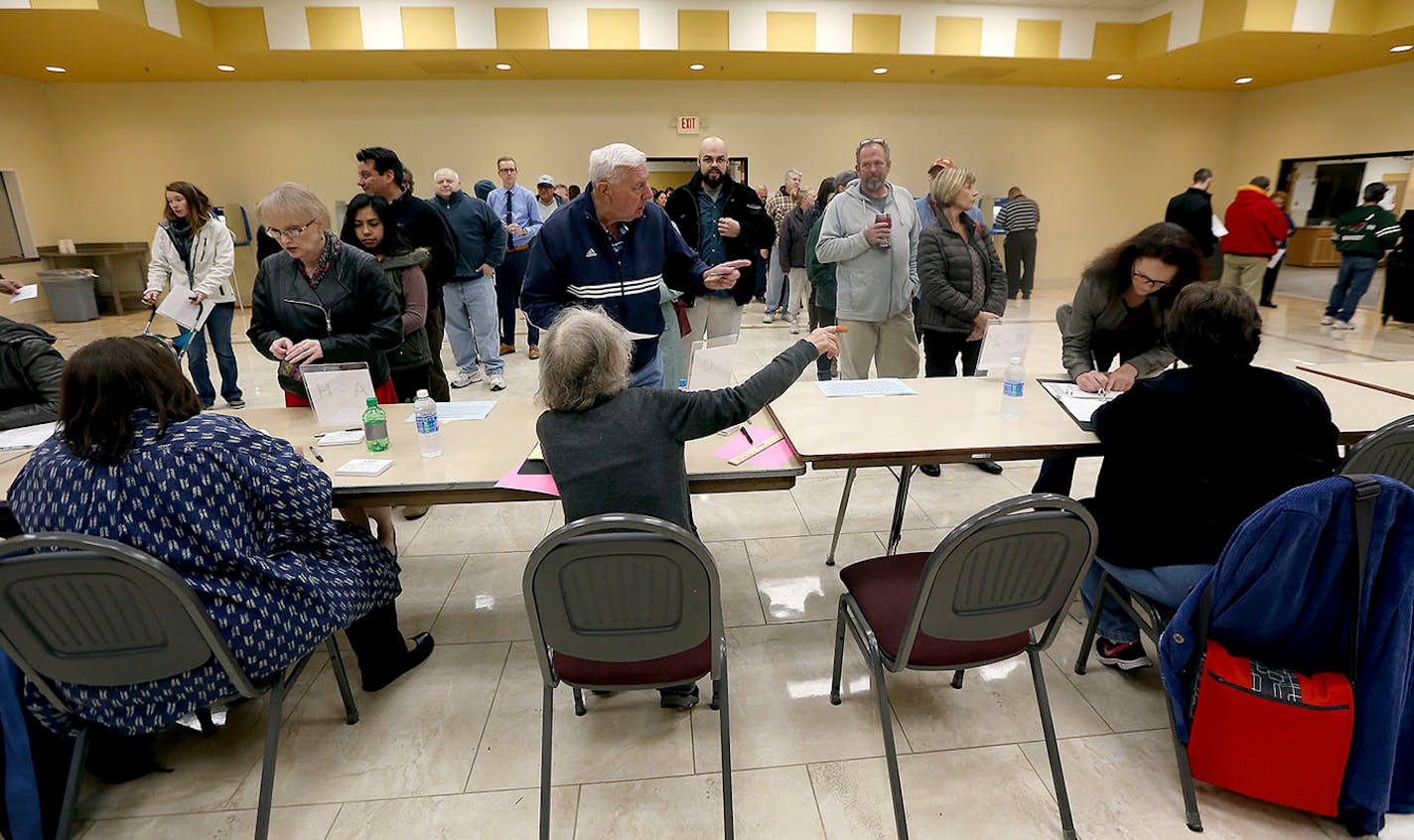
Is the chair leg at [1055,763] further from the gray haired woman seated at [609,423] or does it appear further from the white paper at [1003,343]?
the white paper at [1003,343]

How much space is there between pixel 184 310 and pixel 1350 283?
988 cm

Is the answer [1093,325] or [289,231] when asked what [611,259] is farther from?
[1093,325]

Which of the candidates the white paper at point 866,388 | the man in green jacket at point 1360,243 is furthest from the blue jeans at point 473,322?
the man in green jacket at point 1360,243

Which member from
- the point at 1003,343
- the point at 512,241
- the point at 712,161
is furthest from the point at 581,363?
the point at 512,241

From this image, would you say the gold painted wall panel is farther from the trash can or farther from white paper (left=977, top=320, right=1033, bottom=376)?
the trash can

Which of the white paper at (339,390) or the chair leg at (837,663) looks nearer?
the chair leg at (837,663)

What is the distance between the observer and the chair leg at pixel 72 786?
1521 mm

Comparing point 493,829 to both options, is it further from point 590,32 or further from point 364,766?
point 590,32

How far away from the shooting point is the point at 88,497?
1.38 m

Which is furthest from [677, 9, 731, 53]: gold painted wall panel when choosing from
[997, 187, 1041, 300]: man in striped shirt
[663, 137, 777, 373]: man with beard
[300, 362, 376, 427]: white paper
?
[300, 362, 376, 427]: white paper

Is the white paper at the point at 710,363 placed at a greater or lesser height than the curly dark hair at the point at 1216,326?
lesser

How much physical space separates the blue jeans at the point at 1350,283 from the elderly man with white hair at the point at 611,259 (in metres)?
7.55

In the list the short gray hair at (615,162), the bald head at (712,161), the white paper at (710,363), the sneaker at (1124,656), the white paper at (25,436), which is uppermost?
the bald head at (712,161)

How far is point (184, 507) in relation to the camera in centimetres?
140
